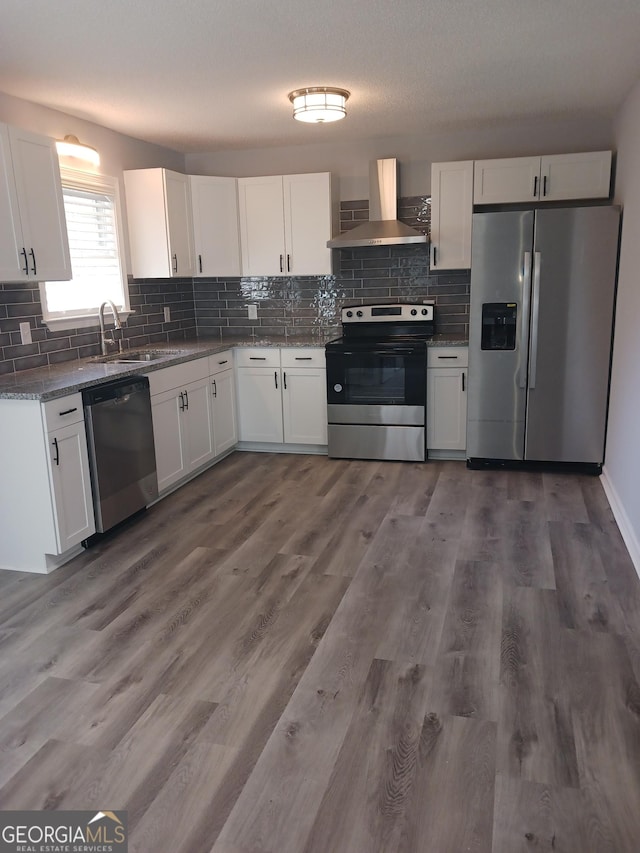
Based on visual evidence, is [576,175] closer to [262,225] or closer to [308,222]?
[308,222]

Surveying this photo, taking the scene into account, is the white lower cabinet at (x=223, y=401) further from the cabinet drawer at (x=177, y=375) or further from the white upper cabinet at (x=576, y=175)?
the white upper cabinet at (x=576, y=175)

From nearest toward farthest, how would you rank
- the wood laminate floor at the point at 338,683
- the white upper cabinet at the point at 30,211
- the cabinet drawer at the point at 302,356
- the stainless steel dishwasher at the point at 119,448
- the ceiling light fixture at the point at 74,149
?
the wood laminate floor at the point at 338,683 < the white upper cabinet at the point at 30,211 < the stainless steel dishwasher at the point at 119,448 < the ceiling light fixture at the point at 74,149 < the cabinet drawer at the point at 302,356

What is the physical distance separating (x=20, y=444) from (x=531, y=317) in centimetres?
326

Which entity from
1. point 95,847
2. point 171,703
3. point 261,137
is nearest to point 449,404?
point 261,137

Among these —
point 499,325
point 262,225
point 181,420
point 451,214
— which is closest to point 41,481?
point 181,420

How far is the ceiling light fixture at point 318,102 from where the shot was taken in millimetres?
3740

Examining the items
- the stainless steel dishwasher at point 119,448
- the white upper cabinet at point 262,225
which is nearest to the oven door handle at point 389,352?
the white upper cabinet at point 262,225

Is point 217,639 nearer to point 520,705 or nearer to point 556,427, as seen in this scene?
point 520,705

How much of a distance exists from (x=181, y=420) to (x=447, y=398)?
1963 mm

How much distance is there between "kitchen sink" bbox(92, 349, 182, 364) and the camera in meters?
4.34

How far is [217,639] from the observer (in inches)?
104

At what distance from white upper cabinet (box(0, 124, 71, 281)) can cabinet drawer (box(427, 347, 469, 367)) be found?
8.41 feet

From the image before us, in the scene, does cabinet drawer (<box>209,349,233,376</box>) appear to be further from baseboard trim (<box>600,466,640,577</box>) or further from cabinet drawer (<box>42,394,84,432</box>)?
baseboard trim (<box>600,466,640,577</box>)

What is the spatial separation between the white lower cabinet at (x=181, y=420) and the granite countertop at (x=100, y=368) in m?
0.09
